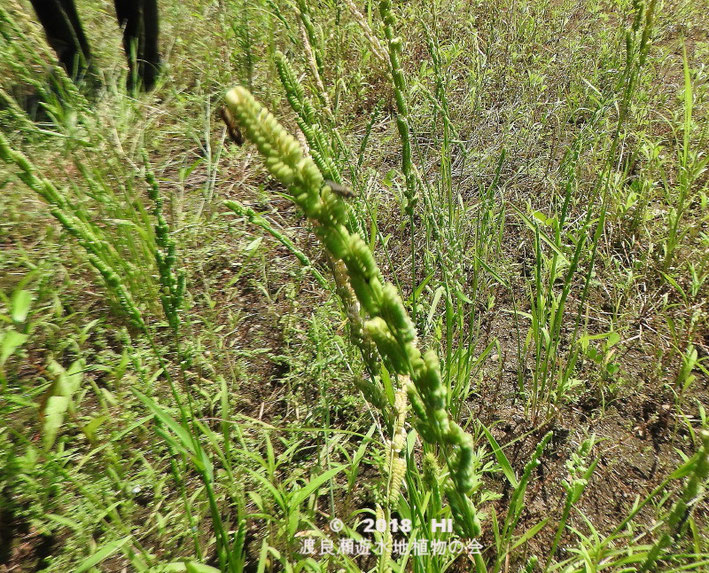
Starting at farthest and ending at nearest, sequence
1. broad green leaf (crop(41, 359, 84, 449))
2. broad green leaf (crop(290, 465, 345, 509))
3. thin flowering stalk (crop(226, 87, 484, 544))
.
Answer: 1. broad green leaf (crop(41, 359, 84, 449))
2. broad green leaf (crop(290, 465, 345, 509))
3. thin flowering stalk (crop(226, 87, 484, 544))

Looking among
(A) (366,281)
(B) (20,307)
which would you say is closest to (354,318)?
(A) (366,281)

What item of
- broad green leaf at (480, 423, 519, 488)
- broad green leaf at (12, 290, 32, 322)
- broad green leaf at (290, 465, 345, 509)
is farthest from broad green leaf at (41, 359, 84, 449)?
broad green leaf at (480, 423, 519, 488)

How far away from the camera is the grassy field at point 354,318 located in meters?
0.90

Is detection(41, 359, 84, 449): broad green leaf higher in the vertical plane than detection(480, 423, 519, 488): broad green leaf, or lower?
higher

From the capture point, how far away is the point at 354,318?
2.23ft

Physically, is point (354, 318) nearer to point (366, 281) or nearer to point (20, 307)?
point (366, 281)

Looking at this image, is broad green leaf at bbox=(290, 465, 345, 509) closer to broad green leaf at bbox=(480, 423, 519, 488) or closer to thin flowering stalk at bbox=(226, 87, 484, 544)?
broad green leaf at bbox=(480, 423, 519, 488)

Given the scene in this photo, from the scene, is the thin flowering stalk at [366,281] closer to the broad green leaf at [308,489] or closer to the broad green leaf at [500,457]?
the broad green leaf at [500,457]

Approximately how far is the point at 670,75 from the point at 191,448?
3120 mm

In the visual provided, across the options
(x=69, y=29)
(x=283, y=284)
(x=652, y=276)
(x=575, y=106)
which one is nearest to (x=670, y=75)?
(x=575, y=106)

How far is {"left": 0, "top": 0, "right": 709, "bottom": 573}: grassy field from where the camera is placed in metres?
0.90

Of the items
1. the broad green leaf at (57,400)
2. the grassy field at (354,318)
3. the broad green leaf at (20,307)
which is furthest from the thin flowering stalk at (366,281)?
the broad green leaf at (57,400)

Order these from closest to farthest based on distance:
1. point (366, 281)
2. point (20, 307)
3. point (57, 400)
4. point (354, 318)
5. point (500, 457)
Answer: point (366, 281)
point (354, 318)
point (500, 457)
point (20, 307)
point (57, 400)

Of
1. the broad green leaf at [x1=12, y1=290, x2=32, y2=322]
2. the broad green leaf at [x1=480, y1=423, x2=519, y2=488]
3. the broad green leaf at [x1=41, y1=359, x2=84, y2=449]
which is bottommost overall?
the broad green leaf at [x1=480, y1=423, x2=519, y2=488]
